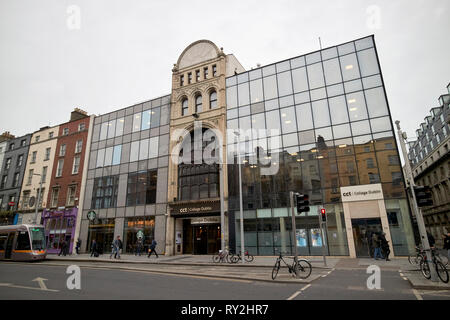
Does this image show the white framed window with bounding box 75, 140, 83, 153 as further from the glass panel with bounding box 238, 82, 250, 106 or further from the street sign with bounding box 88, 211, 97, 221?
the glass panel with bounding box 238, 82, 250, 106

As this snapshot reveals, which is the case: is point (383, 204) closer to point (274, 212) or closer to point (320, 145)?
point (320, 145)

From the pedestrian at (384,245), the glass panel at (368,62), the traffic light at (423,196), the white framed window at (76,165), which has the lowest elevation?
the pedestrian at (384,245)

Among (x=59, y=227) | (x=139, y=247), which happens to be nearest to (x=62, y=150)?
(x=59, y=227)

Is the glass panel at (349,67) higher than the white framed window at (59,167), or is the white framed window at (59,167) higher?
the glass panel at (349,67)

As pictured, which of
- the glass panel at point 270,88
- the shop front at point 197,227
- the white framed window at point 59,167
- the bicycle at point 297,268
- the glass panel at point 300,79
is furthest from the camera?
the white framed window at point 59,167

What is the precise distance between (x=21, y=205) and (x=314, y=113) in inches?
1751

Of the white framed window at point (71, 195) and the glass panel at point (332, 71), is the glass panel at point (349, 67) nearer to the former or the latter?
the glass panel at point (332, 71)

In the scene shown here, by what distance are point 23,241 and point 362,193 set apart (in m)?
29.9

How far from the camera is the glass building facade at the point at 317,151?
788 inches

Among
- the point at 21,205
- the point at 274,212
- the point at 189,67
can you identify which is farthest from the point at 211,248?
the point at 21,205

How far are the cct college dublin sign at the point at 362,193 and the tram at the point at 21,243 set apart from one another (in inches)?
1090

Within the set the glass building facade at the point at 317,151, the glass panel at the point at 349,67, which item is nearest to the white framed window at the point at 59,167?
the glass building facade at the point at 317,151

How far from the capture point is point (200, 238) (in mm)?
27234

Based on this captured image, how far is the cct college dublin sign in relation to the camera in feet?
65.0
